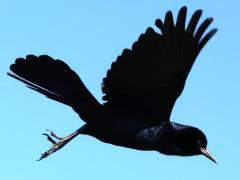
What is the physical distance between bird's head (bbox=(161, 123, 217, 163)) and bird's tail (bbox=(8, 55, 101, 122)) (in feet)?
3.24

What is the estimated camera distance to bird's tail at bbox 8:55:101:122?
10531 millimetres

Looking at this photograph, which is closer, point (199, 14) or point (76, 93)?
point (199, 14)

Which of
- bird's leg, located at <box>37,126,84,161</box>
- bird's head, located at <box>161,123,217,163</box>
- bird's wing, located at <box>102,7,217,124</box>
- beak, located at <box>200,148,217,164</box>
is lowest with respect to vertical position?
beak, located at <box>200,148,217,164</box>

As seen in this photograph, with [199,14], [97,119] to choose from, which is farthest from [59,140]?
[199,14]

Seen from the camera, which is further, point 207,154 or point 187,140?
Answer: point 207,154

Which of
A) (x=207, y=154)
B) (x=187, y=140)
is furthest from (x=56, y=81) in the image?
(x=207, y=154)

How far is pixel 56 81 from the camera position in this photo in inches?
419

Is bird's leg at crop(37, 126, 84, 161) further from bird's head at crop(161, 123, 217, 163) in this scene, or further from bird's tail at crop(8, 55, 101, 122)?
bird's head at crop(161, 123, 217, 163)

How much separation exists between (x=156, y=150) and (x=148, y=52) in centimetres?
114

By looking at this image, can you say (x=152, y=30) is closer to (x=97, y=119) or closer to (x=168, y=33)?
(x=168, y=33)

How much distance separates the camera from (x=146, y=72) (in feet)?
34.0

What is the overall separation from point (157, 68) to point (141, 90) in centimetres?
33

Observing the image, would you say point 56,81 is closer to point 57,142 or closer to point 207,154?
point 57,142

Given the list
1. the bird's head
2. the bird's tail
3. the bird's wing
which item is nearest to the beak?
the bird's head
